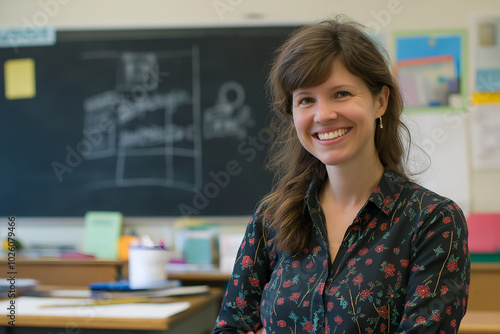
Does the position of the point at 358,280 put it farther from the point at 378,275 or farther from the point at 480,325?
the point at 480,325

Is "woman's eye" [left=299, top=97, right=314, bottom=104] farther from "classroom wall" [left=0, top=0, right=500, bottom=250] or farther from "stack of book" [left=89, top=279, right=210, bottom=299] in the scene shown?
"classroom wall" [left=0, top=0, right=500, bottom=250]

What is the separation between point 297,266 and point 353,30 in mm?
537

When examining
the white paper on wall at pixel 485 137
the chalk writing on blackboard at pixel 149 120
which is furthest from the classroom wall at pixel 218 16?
the chalk writing on blackboard at pixel 149 120

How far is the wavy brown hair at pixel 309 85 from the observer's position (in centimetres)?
119

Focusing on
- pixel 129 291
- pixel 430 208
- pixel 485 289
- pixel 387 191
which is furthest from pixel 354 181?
pixel 485 289

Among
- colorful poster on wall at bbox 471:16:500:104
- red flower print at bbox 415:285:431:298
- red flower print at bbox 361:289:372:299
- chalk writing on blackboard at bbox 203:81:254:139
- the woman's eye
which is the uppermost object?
colorful poster on wall at bbox 471:16:500:104

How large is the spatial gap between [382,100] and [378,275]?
0.40 metres

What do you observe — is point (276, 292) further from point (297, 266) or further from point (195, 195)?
point (195, 195)

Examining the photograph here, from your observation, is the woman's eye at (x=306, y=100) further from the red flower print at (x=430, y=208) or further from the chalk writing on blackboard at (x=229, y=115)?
the chalk writing on blackboard at (x=229, y=115)

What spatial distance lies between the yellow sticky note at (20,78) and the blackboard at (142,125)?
3cm

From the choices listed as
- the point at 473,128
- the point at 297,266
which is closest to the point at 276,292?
the point at 297,266

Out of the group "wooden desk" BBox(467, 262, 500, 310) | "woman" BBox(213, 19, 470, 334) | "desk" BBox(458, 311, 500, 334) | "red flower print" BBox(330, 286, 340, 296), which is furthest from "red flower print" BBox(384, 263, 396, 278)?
"wooden desk" BBox(467, 262, 500, 310)

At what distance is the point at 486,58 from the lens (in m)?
2.81

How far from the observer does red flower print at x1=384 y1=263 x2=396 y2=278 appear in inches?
44.9
